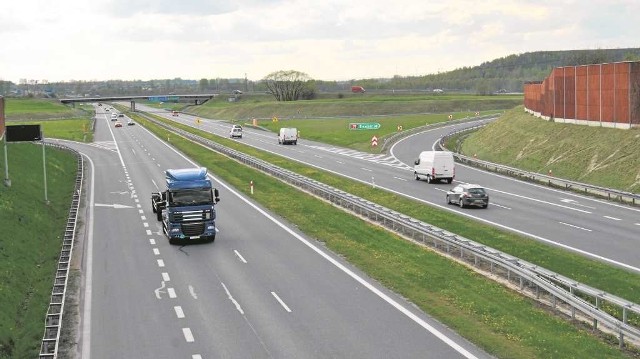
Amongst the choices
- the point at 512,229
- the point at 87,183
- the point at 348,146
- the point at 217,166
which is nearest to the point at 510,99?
the point at 348,146

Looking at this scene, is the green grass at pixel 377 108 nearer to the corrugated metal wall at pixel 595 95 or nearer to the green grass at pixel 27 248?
the corrugated metal wall at pixel 595 95

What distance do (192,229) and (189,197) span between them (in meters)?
1.41

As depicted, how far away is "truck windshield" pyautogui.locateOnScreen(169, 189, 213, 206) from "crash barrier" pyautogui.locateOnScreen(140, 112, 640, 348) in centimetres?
917

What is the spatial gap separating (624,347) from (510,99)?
16834 cm

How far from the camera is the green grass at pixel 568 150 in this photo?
5251 centimetres

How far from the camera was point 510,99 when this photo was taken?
18050 cm

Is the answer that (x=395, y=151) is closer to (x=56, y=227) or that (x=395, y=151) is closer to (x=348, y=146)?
(x=348, y=146)

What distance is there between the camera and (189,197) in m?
32.4

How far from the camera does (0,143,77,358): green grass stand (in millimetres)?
20641

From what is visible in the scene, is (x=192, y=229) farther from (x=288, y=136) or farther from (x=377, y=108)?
(x=377, y=108)

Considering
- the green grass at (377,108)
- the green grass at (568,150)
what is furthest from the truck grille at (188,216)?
the green grass at (377,108)

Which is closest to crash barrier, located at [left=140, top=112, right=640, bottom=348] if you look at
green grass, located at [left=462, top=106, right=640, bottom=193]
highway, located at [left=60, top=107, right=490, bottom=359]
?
highway, located at [left=60, top=107, right=490, bottom=359]

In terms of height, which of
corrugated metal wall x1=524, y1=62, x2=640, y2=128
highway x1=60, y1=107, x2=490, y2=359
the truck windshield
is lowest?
highway x1=60, y1=107, x2=490, y2=359

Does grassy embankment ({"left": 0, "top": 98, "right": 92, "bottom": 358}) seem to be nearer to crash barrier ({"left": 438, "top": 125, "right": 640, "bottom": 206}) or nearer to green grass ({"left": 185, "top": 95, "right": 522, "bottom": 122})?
crash barrier ({"left": 438, "top": 125, "right": 640, "bottom": 206})
